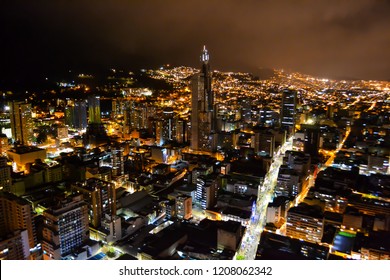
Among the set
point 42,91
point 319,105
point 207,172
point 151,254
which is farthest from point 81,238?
point 319,105

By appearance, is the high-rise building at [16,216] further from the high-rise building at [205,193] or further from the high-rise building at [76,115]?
the high-rise building at [76,115]

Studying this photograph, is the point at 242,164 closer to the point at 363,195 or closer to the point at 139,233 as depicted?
the point at 363,195

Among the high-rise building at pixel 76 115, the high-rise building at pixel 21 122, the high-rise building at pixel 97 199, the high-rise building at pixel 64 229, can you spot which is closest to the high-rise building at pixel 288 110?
the high-rise building at pixel 76 115

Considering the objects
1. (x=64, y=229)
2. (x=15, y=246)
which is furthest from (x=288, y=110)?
(x=15, y=246)

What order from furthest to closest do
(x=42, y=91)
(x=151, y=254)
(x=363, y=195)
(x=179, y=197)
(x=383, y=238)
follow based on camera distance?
(x=42, y=91), (x=363, y=195), (x=179, y=197), (x=383, y=238), (x=151, y=254)

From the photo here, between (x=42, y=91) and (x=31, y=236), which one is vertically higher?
(x=42, y=91)
